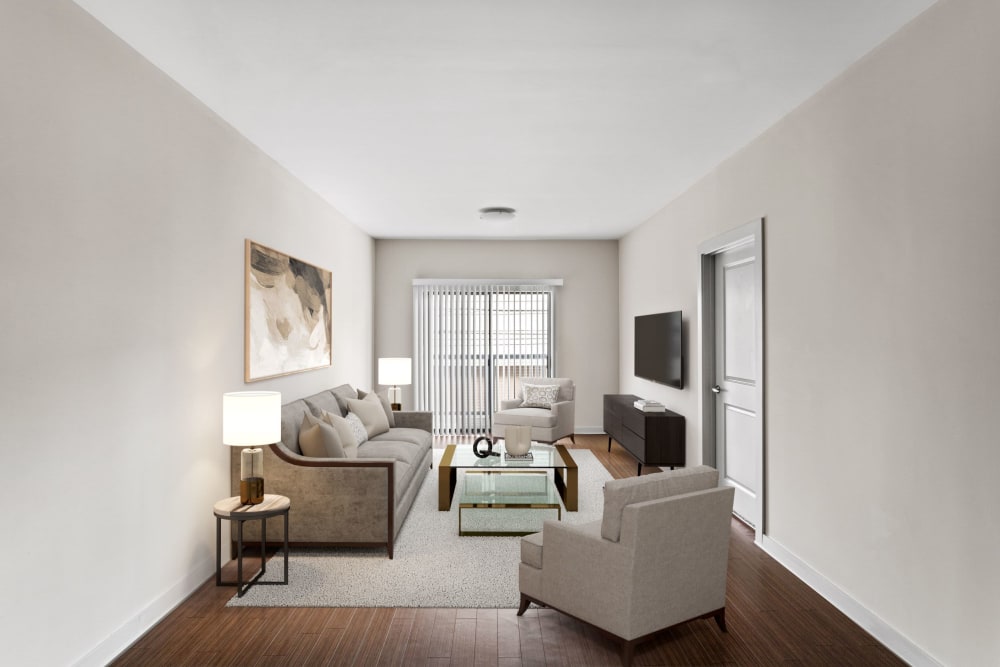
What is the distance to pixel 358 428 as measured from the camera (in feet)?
16.3

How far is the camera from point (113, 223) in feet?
8.55

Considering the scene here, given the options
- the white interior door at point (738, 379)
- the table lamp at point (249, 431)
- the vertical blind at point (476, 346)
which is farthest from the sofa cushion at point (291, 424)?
the vertical blind at point (476, 346)

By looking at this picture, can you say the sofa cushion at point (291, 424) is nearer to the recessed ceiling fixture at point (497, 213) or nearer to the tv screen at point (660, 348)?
the recessed ceiling fixture at point (497, 213)

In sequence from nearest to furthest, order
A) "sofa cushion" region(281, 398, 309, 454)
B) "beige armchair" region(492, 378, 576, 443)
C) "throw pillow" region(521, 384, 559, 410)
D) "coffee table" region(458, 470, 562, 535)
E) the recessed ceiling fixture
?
"sofa cushion" region(281, 398, 309, 454) → "coffee table" region(458, 470, 562, 535) → the recessed ceiling fixture → "beige armchair" region(492, 378, 576, 443) → "throw pillow" region(521, 384, 559, 410)

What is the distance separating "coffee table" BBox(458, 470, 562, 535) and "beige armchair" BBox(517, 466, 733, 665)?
1323mm

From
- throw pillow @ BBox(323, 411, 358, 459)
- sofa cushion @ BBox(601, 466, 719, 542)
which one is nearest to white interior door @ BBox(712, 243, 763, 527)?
sofa cushion @ BBox(601, 466, 719, 542)

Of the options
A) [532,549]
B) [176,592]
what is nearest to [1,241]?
[176,592]

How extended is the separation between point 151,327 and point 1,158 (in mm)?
1031

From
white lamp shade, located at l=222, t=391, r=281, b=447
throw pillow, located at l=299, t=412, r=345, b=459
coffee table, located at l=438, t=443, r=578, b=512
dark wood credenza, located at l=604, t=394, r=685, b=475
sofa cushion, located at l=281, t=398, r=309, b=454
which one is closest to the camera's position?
white lamp shade, located at l=222, t=391, r=281, b=447

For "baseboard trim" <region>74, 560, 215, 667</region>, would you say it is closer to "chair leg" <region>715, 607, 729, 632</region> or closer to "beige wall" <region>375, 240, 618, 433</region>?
"chair leg" <region>715, 607, 729, 632</region>

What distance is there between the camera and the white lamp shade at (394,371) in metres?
6.41

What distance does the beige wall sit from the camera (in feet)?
26.7

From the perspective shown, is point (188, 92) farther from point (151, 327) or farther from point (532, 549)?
point (532, 549)

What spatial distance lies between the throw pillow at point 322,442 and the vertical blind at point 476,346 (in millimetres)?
4177
